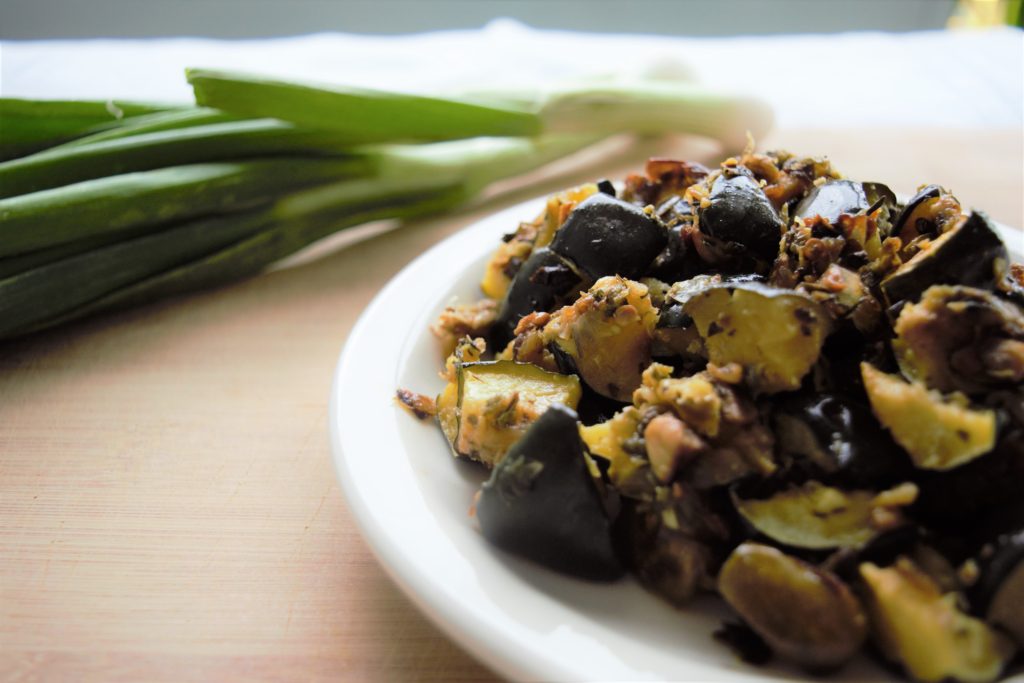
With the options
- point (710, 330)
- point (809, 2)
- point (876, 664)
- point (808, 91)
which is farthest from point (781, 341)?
point (809, 2)

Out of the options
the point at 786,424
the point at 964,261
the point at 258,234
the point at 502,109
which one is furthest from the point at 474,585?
the point at 502,109

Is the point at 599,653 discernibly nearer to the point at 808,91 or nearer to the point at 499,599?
the point at 499,599

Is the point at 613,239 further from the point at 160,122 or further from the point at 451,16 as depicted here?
the point at 451,16

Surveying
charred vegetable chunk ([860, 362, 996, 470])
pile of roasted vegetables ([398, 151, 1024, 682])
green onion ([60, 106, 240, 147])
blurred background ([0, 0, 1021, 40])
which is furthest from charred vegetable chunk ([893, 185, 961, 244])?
blurred background ([0, 0, 1021, 40])

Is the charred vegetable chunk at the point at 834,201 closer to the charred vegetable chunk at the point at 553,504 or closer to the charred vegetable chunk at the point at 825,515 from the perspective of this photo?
the charred vegetable chunk at the point at 825,515

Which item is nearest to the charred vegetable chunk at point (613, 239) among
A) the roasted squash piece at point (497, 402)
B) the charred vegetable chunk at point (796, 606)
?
the roasted squash piece at point (497, 402)

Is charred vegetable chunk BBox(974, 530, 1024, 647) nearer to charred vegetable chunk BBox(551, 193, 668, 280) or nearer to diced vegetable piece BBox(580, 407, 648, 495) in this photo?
diced vegetable piece BBox(580, 407, 648, 495)
